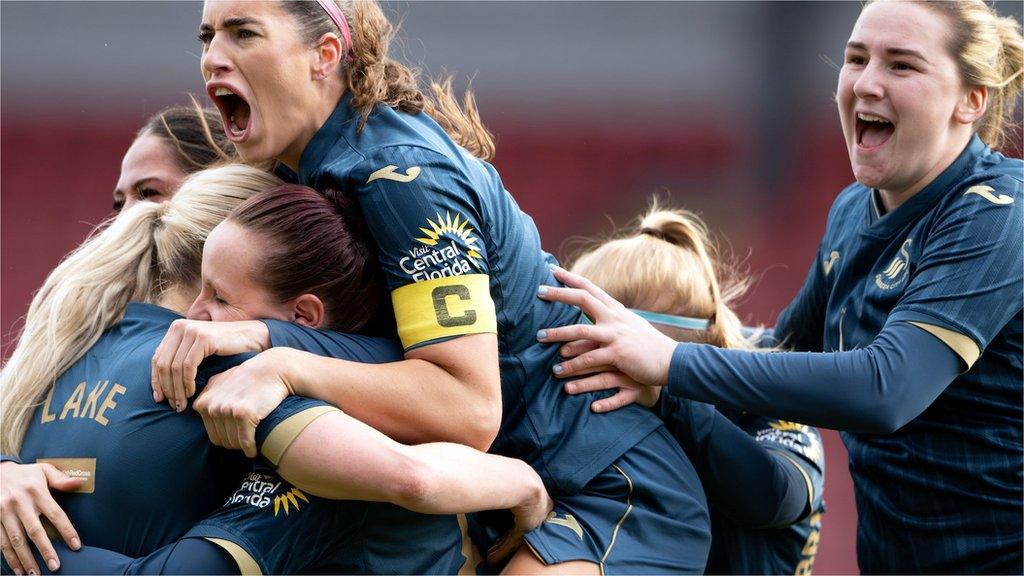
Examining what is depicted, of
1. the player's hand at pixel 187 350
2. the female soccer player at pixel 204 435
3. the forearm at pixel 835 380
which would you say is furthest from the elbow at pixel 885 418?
the player's hand at pixel 187 350

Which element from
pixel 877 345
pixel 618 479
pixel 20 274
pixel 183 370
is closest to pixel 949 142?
pixel 877 345

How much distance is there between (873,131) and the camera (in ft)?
10.3

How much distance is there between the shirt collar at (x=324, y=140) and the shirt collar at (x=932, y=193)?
1441mm

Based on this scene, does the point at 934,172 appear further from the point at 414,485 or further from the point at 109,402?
the point at 109,402

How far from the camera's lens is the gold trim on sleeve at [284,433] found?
2199 millimetres

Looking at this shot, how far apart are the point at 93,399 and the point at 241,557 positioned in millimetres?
461

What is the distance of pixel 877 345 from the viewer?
275 centimetres

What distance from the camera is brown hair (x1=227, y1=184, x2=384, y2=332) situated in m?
2.39

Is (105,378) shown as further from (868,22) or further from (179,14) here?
(179,14)

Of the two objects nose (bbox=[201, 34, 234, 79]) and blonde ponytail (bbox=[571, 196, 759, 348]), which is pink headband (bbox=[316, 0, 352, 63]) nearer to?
nose (bbox=[201, 34, 234, 79])

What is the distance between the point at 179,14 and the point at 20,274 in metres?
2.39

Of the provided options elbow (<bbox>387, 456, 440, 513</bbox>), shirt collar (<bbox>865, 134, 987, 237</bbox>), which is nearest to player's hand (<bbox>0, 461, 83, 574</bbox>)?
elbow (<bbox>387, 456, 440, 513</bbox>)

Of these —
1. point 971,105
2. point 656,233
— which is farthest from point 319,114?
point 971,105

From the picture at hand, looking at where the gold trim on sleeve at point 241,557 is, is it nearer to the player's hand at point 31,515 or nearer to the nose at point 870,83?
the player's hand at point 31,515
